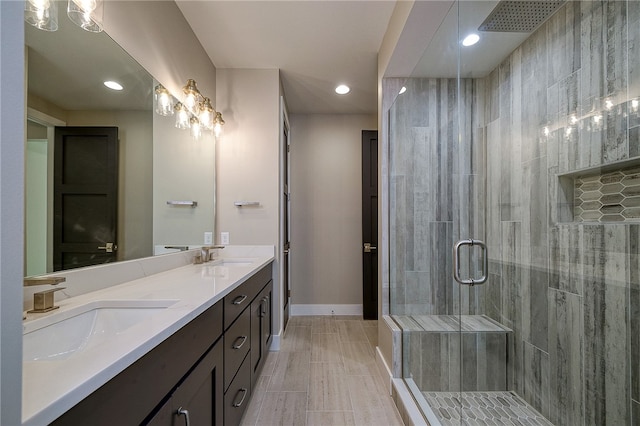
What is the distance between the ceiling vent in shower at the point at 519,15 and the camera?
1.70 metres

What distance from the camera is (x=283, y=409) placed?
6.05ft

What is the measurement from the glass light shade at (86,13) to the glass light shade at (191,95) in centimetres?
88

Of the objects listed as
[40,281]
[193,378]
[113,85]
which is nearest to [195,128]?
[113,85]

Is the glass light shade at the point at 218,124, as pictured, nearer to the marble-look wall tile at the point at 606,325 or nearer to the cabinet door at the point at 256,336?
the cabinet door at the point at 256,336

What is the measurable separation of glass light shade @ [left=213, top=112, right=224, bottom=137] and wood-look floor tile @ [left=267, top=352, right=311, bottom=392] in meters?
2.16

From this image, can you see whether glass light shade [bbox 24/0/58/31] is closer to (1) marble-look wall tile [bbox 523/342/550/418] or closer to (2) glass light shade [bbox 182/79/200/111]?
(2) glass light shade [bbox 182/79/200/111]

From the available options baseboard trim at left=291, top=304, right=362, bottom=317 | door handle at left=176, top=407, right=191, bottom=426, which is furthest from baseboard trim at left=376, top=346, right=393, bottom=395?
door handle at left=176, top=407, right=191, bottom=426

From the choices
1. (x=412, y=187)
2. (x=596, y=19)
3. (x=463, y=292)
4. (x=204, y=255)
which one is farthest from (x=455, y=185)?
(x=204, y=255)

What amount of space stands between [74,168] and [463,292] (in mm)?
2293

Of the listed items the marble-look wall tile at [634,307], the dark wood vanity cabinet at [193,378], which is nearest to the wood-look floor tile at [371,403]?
the dark wood vanity cabinet at [193,378]

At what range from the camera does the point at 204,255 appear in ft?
7.55

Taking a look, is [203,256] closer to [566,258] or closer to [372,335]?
[372,335]

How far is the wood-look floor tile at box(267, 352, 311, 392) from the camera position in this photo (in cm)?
209

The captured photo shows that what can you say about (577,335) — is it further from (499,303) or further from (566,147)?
(566,147)
